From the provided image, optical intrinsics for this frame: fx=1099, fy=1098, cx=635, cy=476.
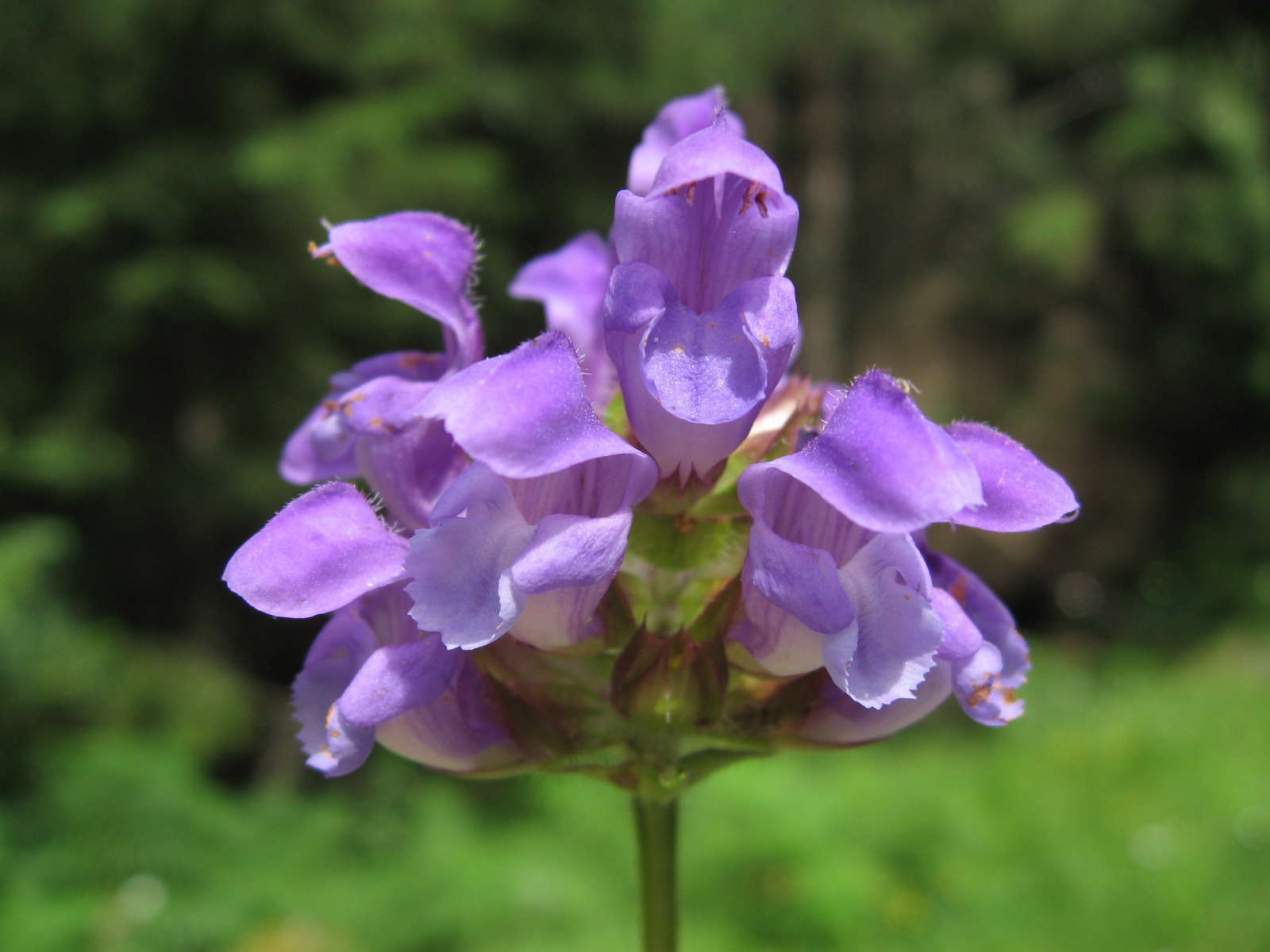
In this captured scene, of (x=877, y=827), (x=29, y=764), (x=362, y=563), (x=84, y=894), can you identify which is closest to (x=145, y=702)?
(x=29, y=764)

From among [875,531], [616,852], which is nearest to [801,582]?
[875,531]

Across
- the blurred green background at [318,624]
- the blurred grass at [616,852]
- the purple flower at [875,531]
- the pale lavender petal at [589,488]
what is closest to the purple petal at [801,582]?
the purple flower at [875,531]

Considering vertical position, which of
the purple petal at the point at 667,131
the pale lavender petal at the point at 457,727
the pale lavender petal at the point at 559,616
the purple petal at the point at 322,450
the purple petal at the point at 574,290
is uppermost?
the purple petal at the point at 667,131

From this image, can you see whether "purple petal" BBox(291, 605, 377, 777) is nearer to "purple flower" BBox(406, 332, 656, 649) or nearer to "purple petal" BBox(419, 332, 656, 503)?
"purple flower" BBox(406, 332, 656, 649)

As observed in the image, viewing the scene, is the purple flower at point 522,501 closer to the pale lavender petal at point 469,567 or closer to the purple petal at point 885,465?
the pale lavender petal at point 469,567

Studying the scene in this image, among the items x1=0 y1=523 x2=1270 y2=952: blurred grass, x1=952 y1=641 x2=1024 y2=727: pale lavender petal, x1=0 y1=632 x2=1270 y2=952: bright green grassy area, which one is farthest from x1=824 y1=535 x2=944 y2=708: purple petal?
x1=0 y1=523 x2=1270 y2=952: blurred grass

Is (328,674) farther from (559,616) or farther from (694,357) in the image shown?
(694,357)
